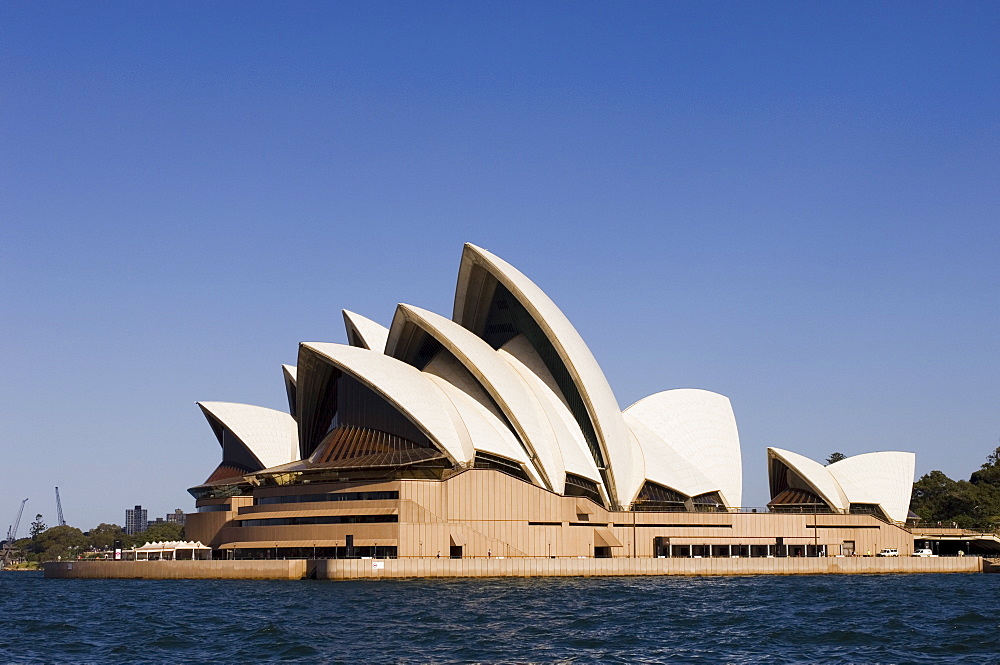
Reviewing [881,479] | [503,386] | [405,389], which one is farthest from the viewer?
[881,479]

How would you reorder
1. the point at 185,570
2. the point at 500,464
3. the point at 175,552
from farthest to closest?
the point at 175,552
the point at 185,570
the point at 500,464

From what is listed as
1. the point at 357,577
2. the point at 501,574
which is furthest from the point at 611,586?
the point at 357,577

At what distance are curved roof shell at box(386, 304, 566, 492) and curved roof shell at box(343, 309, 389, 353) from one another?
289 inches

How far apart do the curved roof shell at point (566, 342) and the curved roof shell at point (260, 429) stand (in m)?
17.5

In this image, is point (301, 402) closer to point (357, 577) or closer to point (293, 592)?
point (357, 577)

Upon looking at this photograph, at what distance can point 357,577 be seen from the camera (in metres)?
65.3

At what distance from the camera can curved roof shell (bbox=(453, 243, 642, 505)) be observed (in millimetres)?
76750

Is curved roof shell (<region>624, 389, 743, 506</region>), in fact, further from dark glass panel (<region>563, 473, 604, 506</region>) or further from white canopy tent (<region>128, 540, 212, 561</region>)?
white canopy tent (<region>128, 540, 212, 561</region>)

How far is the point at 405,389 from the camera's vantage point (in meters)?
72.1

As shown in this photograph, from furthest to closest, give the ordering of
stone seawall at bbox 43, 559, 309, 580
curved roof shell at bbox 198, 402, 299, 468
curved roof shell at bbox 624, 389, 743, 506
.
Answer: curved roof shell at bbox 198, 402, 299, 468 < curved roof shell at bbox 624, 389, 743, 506 < stone seawall at bbox 43, 559, 309, 580

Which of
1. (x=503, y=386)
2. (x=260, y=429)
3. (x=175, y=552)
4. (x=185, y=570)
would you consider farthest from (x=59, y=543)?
(x=503, y=386)

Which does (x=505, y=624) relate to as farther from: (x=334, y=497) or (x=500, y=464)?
(x=500, y=464)

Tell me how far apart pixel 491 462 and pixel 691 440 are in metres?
21.2

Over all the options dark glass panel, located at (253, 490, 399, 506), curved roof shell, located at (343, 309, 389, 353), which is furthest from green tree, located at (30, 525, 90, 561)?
dark glass panel, located at (253, 490, 399, 506)
